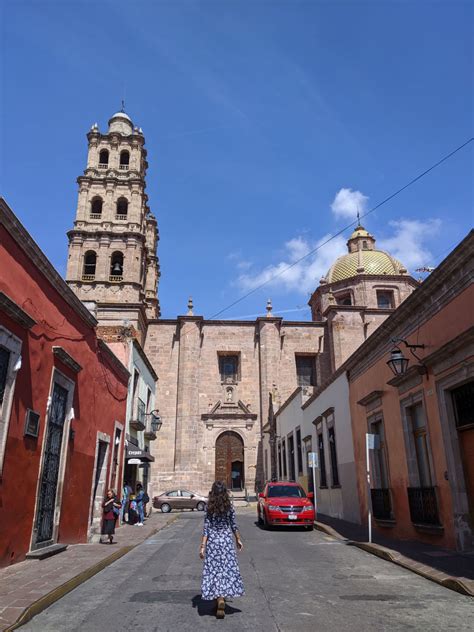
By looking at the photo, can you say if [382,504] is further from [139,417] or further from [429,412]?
[139,417]

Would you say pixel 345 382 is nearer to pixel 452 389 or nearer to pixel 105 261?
pixel 452 389

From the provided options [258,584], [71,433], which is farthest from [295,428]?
[258,584]

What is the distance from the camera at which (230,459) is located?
33.8 meters

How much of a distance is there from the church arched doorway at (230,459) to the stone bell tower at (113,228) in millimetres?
9751

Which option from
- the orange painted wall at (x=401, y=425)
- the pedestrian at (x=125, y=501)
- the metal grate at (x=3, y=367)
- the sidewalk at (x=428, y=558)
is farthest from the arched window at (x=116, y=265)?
the metal grate at (x=3, y=367)

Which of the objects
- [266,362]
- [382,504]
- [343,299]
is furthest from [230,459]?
[382,504]

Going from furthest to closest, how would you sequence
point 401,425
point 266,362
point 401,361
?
point 266,362 → point 401,425 → point 401,361

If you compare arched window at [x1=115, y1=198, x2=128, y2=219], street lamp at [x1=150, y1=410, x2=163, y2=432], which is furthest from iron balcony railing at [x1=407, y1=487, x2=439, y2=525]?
arched window at [x1=115, y1=198, x2=128, y2=219]

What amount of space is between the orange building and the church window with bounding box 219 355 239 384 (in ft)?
75.3

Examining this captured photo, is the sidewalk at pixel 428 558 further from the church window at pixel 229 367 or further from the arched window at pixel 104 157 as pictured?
the arched window at pixel 104 157

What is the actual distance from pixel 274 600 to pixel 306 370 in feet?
105

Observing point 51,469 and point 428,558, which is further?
point 51,469

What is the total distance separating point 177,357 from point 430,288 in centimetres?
2739

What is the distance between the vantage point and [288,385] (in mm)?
35812
